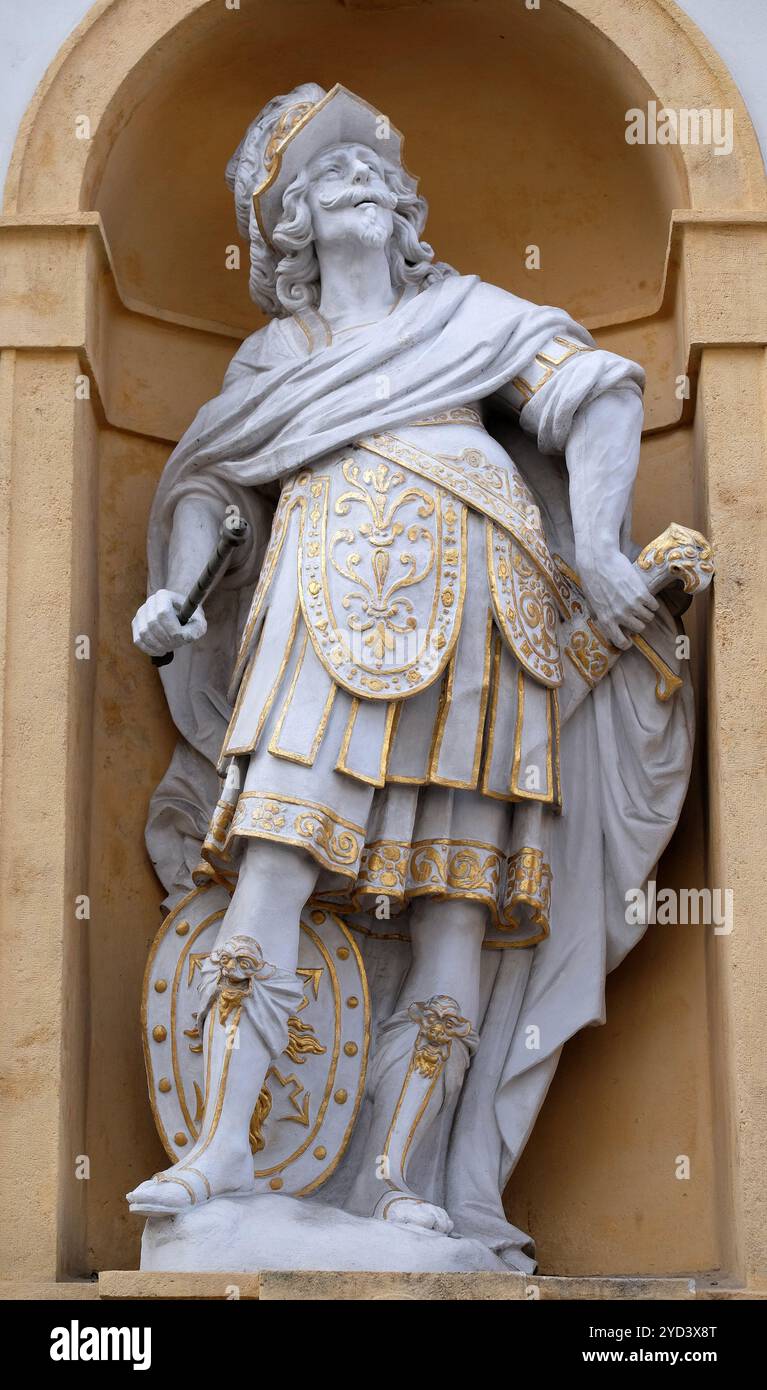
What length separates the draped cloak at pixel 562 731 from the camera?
4.88 metres

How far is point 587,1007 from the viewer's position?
489 cm

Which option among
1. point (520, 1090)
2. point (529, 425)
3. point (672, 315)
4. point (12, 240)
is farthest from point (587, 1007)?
point (12, 240)

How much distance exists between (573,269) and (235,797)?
1794 mm

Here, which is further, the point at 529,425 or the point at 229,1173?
the point at 529,425

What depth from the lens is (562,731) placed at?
16.5 ft

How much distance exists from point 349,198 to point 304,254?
157 mm

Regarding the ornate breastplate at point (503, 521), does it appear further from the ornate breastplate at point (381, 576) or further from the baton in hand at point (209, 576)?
the baton in hand at point (209, 576)

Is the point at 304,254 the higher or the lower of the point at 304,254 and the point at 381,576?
the higher

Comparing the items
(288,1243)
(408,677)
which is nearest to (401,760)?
(408,677)

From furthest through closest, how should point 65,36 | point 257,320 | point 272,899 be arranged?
point 257,320, point 65,36, point 272,899

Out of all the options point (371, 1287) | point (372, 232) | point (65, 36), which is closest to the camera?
point (371, 1287)

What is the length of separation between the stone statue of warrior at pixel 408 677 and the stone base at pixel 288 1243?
9 cm

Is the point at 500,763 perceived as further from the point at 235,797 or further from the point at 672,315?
the point at 672,315

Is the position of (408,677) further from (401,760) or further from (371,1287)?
(371,1287)
